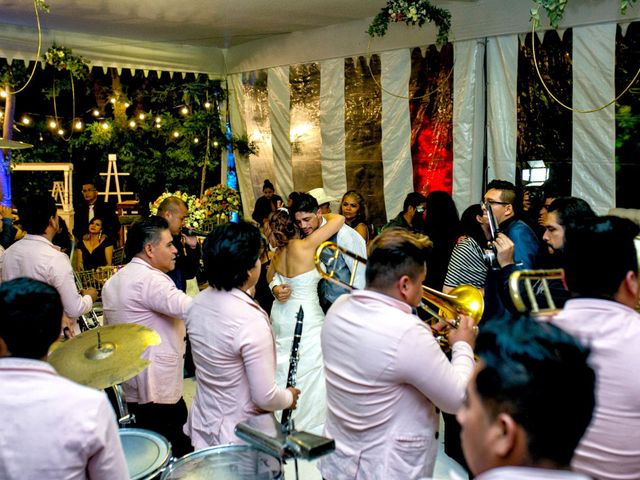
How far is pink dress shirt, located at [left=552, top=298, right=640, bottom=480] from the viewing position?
155 centimetres

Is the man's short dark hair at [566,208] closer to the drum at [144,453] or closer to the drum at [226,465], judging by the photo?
the drum at [226,465]

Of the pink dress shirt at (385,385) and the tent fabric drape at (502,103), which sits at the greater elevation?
the tent fabric drape at (502,103)

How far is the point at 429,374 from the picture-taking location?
6.31 ft

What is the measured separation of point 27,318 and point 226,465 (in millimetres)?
1032

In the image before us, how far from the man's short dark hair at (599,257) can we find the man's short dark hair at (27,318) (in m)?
1.50

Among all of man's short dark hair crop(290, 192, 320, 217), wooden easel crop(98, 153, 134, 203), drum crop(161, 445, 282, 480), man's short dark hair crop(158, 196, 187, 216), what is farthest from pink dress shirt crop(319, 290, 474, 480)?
wooden easel crop(98, 153, 134, 203)

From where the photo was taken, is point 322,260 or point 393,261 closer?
point 393,261

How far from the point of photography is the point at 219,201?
9.00 meters

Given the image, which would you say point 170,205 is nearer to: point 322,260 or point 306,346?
point 322,260

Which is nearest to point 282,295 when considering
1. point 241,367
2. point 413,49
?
point 241,367

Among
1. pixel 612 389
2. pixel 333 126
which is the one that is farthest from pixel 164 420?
pixel 333 126

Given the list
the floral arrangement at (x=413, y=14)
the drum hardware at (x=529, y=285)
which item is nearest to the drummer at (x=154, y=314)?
the drum hardware at (x=529, y=285)

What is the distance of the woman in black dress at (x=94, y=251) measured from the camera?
6254 millimetres

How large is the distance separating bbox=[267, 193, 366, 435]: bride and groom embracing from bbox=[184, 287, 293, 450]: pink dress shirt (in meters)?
2.01
